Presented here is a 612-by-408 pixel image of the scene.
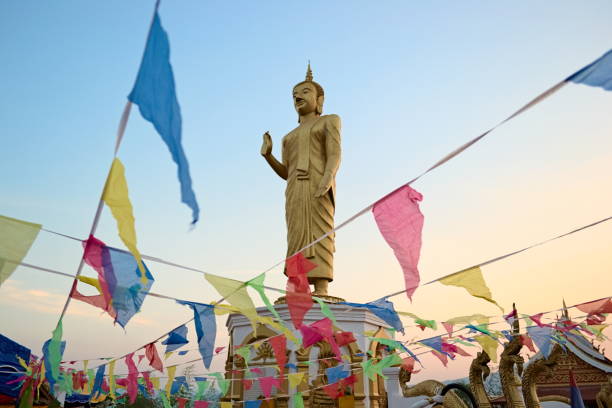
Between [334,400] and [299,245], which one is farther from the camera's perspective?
[299,245]

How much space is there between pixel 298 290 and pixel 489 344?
285 cm

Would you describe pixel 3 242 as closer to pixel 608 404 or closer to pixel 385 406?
pixel 385 406

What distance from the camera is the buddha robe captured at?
339 inches

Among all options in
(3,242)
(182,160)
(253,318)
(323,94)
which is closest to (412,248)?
(253,318)

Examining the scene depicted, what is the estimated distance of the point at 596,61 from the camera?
7.97 feet

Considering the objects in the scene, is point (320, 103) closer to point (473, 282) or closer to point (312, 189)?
point (312, 189)

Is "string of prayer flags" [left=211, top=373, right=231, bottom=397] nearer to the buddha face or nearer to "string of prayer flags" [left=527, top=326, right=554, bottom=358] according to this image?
"string of prayer flags" [left=527, top=326, right=554, bottom=358]

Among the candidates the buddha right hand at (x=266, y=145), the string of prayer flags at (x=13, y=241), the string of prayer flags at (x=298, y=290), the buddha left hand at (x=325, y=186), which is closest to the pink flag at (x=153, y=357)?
the string of prayer flags at (x=298, y=290)

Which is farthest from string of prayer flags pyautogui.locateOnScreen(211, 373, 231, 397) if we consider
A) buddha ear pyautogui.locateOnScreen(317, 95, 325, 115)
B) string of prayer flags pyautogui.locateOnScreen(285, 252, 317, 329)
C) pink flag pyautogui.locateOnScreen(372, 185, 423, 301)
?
buddha ear pyautogui.locateOnScreen(317, 95, 325, 115)

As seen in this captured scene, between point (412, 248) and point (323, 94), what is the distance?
22.7 ft

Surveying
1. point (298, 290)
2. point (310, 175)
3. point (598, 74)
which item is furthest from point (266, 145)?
point (598, 74)

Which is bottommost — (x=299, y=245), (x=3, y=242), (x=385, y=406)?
(x=385, y=406)

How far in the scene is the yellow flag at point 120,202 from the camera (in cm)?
245

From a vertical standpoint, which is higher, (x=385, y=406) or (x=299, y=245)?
(x=299, y=245)
